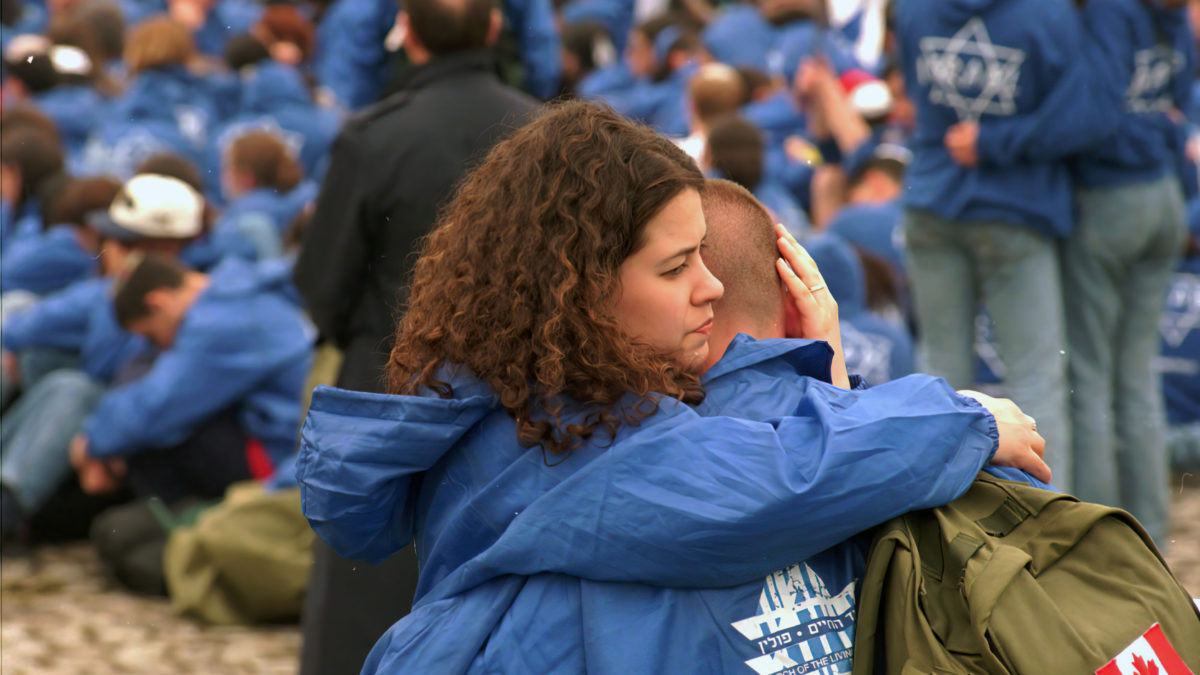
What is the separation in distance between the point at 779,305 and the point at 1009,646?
639mm

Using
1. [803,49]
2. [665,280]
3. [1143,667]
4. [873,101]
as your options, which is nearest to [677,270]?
[665,280]

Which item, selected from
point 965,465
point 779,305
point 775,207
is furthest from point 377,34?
point 965,465

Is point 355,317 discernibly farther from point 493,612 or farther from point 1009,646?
point 1009,646

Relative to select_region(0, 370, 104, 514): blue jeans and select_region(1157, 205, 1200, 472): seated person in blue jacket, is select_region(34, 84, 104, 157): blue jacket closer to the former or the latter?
select_region(0, 370, 104, 514): blue jeans

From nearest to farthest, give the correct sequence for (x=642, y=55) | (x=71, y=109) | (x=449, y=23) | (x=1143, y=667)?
(x=1143, y=667), (x=449, y=23), (x=71, y=109), (x=642, y=55)

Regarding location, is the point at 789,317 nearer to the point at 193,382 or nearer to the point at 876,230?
the point at 193,382

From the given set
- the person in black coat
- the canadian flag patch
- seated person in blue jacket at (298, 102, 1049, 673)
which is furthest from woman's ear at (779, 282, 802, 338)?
the person in black coat

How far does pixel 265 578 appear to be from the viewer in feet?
15.6

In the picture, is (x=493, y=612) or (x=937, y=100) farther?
(x=937, y=100)

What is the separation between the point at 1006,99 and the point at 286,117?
6.42 meters

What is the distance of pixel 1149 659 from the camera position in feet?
5.14

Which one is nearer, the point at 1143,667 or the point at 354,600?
the point at 1143,667

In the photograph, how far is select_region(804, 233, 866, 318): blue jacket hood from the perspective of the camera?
4.68 meters

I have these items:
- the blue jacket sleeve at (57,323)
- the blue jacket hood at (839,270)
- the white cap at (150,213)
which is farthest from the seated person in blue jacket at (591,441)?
the blue jacket sleeve at (57,323)
